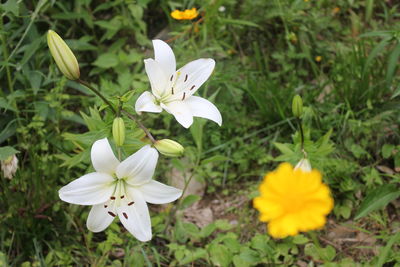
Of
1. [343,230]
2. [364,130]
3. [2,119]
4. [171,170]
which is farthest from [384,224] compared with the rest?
[2,119]

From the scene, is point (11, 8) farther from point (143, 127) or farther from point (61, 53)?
point (143, 127)

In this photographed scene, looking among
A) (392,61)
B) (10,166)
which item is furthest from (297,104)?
(10,166)

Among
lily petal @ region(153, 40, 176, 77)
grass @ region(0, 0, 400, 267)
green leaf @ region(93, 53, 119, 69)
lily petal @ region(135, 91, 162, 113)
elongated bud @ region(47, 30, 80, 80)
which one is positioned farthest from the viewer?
green leaf @ region(93, 53, 119, 69)

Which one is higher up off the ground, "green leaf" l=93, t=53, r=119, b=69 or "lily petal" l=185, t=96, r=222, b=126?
"lily petal" l=185, t=96, r=222, b=126

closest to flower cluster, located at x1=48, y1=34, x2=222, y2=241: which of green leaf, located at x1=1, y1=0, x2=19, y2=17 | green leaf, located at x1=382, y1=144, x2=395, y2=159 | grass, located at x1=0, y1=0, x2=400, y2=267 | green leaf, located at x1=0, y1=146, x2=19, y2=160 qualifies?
grass, located at x1=0, y1=0, x2=400, y2=267

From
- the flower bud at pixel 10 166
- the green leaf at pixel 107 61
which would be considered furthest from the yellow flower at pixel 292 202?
the green leaf at pixel 107 61

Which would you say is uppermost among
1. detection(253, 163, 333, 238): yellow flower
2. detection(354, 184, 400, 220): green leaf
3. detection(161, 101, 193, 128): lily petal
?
detection(253, 163, 333, 238): yellow flower

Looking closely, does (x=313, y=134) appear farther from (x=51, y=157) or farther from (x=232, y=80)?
(x=51, y=157)

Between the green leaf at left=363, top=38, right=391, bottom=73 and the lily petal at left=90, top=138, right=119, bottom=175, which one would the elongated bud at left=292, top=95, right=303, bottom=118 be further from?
the green leaf at left=363, top=38, right=391, bottom=73
